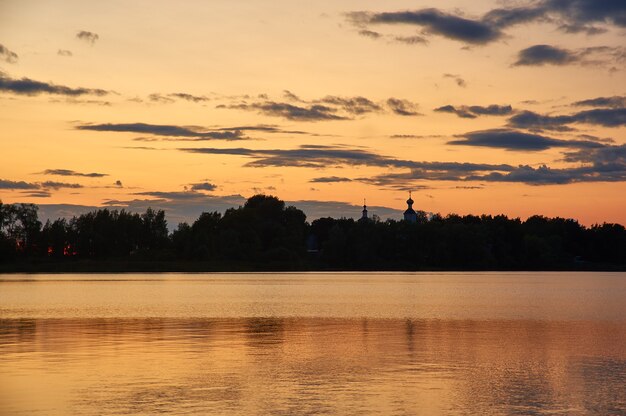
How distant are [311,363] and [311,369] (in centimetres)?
161

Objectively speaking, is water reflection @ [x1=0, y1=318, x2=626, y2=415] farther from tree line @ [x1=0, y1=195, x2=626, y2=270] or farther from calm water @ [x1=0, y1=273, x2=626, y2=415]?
tree line @ [x1=0, y1=195, x2=626, y2=270]

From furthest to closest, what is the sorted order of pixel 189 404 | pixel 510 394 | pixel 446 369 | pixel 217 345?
pixel 217 345, pixel 446 369, pixel 510 394, pixel 189 404

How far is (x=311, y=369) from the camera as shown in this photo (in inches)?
1195

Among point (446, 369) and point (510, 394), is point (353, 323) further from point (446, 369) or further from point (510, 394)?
point (510, 394)

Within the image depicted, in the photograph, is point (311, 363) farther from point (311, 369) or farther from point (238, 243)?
point (238, 243)

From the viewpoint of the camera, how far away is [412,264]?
19288cm

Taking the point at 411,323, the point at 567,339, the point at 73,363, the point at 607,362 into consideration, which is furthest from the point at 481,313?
the point at 73,363

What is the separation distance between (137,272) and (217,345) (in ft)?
525

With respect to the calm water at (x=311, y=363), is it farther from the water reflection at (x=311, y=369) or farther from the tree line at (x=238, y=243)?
the tree line at (x=238, y=243)

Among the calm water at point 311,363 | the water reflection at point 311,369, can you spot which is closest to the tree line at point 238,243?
the calm water at point 311,363

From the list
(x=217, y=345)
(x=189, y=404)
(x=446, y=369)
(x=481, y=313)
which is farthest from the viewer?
(x=481, y=313)

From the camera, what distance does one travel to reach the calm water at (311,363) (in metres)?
23.9

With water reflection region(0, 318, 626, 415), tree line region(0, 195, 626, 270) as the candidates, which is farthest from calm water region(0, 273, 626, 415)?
tree line region(0, 195, 626, 270)

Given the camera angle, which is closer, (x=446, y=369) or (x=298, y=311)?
(x=446, y=369)
